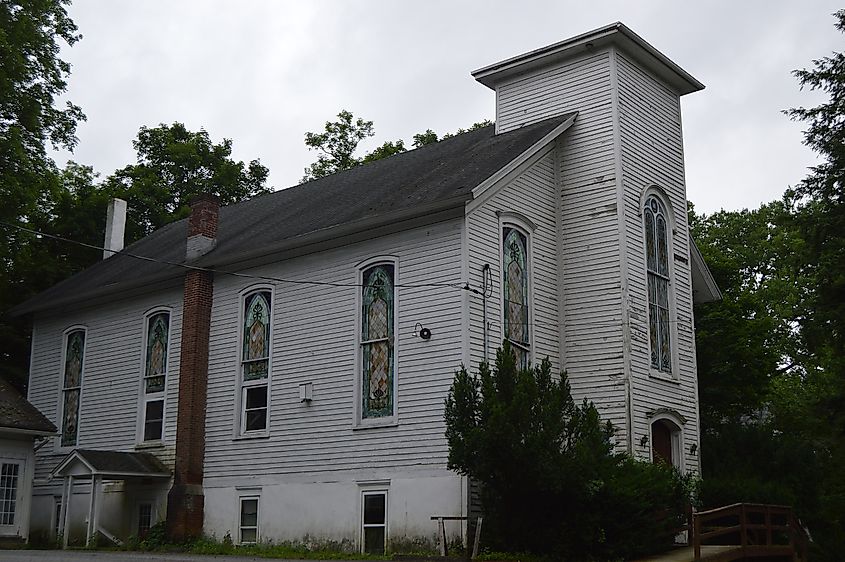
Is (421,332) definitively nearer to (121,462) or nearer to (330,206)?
(330,206)

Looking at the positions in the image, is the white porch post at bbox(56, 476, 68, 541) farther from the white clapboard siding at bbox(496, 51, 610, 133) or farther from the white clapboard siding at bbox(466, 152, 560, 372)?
the white clapboard siding at bbox(496, 51, 610, 133)

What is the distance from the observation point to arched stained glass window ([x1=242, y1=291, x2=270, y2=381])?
2238cm

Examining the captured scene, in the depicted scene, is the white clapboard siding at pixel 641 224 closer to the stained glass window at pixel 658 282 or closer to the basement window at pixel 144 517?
the stained glass window at pixel 658 282

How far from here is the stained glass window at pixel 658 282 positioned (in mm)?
21641

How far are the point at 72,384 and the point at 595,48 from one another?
1597cm

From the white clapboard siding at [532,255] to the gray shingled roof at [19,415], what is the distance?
1237 centimetres

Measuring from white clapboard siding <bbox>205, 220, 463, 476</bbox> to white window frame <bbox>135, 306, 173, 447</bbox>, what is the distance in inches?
62.7

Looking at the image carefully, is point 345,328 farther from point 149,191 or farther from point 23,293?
point 149,191

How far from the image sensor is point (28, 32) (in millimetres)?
27750

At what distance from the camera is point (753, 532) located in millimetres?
19172

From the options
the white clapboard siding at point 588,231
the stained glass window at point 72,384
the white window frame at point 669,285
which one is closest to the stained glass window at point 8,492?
the stained glass window at point 72,384

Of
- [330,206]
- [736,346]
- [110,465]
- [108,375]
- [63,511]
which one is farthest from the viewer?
[736,346]

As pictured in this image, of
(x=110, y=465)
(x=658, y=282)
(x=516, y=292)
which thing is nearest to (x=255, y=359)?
(x=110, y=465)

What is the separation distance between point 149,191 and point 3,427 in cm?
1726
